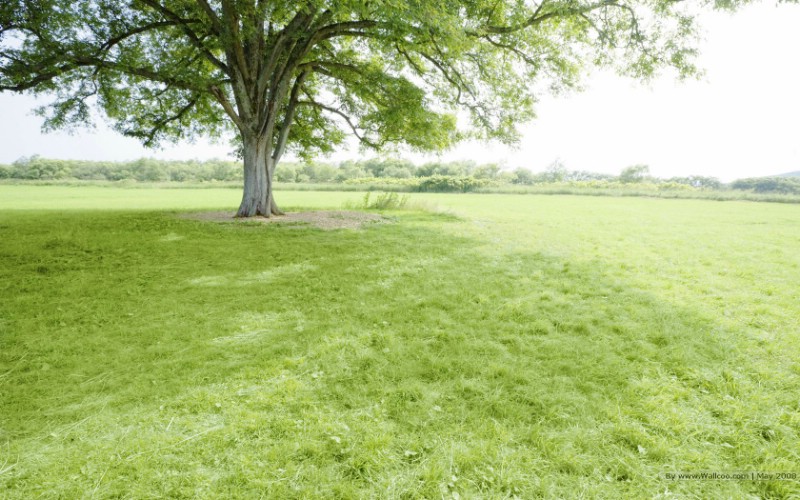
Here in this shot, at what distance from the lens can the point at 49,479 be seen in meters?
2.58

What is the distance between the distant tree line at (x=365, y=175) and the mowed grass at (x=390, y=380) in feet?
159

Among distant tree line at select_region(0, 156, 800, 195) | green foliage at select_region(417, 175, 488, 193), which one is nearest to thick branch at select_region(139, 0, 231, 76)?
distant tree line at select_region(0, 156, 800, 195)

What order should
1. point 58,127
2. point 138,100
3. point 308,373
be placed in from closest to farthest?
point 308,373, point 58,127, point 138,100

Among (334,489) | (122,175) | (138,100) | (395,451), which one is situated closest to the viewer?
(334,489)

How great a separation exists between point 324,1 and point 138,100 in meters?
11.8

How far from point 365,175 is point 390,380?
84470 millimetres

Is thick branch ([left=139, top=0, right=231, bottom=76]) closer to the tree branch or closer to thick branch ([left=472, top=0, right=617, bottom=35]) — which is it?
the tree branch

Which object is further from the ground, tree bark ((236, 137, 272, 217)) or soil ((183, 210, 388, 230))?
tree bark ((236, 137, 272, 217))

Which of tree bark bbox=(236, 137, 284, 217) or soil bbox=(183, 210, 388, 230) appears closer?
soil bbox=(183, 210, 388, 230)

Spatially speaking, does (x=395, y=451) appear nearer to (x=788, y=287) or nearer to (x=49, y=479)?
(x=49, y=479)

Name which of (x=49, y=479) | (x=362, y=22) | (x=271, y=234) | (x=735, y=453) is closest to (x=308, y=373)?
(x=49, y=479)

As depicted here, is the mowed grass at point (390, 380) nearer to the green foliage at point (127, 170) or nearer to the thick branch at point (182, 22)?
the thick branch at point (182, 22)

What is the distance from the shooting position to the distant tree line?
190 feet

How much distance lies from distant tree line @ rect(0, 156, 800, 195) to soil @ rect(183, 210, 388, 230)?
1488 inches
